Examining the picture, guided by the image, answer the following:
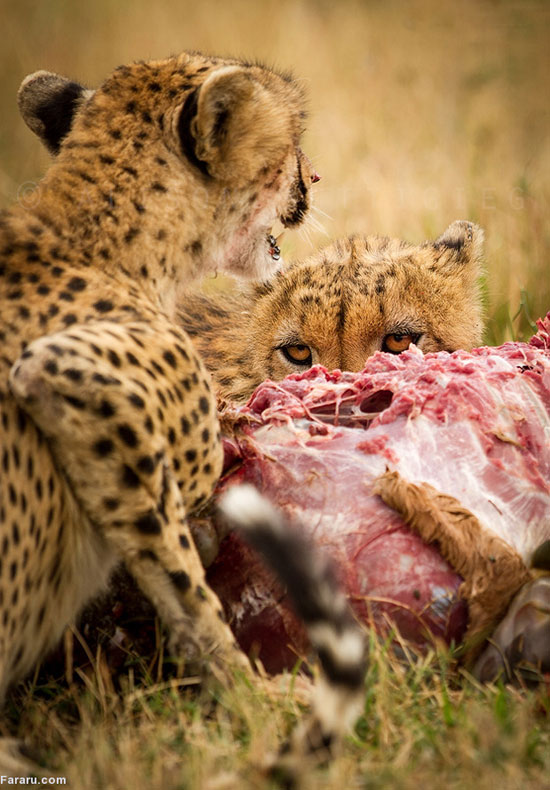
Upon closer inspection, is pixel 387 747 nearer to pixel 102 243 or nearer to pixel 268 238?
pixel 102 243

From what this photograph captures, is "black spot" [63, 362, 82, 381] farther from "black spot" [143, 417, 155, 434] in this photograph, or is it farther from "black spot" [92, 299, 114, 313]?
"black spot" [92, 299, 114, 313]

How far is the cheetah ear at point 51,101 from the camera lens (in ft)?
9.80

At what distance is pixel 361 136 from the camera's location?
310 inches

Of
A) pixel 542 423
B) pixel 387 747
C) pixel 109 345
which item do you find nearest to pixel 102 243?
pixel 109 345

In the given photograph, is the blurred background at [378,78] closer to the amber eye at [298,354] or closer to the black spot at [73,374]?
the amber eye at [298,354]

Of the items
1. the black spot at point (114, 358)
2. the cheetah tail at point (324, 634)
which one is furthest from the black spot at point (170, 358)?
the cheetah tail at point (324, 634)

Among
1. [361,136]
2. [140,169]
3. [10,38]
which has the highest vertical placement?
[10,38]

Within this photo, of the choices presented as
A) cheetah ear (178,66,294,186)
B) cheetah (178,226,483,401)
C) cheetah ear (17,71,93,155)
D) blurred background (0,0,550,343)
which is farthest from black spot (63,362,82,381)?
blurred background (0,0,550,343)

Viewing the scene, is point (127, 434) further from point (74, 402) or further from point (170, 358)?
point (170, 358)

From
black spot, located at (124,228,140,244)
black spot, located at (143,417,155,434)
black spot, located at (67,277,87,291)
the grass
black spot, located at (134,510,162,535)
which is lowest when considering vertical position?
the grass

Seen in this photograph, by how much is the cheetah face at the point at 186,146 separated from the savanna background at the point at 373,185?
11.2 inches

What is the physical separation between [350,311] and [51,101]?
1.14 meters

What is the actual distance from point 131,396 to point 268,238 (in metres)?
1.10

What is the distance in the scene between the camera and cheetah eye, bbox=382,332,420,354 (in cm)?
358
